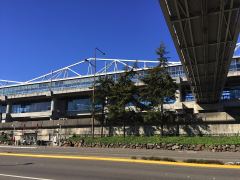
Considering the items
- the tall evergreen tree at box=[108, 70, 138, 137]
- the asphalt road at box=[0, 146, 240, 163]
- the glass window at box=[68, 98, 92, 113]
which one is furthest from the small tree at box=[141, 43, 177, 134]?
the glass window at box=[68, 98, 92, 113]

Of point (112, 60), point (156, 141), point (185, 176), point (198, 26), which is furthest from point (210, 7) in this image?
point (112, 60)

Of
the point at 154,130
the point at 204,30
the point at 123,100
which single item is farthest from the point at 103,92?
the point at 204,30

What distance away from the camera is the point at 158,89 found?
154 feet

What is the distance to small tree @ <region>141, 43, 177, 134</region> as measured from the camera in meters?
46.4

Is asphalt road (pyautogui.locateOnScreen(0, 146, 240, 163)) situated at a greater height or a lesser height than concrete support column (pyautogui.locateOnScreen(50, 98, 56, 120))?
lesser

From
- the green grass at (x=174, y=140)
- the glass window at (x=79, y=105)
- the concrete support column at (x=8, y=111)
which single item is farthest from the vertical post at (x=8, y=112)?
the green grass at (x=174, y=140)

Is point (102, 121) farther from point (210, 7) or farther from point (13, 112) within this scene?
point (13, 112)

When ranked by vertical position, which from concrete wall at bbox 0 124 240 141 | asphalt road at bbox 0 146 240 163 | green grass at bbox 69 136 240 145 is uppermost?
concrete wall at bbox 0 124 240 141

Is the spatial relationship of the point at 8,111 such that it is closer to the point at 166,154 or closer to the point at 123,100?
the point at 123,100

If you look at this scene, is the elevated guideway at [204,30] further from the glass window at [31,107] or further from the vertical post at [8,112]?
the vertical post at [8,112]

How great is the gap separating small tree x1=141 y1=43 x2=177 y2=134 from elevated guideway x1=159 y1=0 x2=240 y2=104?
4443 millimetres

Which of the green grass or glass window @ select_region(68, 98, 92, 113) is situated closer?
the green grass

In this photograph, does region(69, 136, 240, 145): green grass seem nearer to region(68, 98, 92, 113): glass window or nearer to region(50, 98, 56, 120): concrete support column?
region(68, 98, 92, 113): glass window

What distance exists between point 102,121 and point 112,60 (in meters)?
66.5
